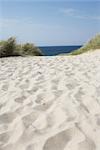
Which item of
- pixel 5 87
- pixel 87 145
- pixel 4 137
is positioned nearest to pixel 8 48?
pixel 5 87

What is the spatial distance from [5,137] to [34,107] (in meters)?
0.72

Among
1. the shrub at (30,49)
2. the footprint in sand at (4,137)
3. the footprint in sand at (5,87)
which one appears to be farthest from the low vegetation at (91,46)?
the footprint in sand at (4,137)

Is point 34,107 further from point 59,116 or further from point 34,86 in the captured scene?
point 34,86

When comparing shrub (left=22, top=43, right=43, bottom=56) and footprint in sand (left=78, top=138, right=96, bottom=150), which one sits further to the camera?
shrub (left=22, top=43, right=43, bottom=56)

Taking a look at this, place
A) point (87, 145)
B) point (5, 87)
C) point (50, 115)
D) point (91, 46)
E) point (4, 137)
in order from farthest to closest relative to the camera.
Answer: point (91, 46) → point (5, 87) → point (50, 115) → point (4, 137) → point (87, 145)

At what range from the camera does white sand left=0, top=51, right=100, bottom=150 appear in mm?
2141

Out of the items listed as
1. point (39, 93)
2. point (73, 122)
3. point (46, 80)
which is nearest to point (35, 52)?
point (46, 80)

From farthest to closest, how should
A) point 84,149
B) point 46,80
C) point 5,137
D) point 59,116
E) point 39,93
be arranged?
1. point 46,80
2. point 39,93
3. point 59,116
4. point 5,137
5. point 84,149

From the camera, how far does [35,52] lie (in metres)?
14.1

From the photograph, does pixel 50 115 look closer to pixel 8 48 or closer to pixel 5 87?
pixel 5 87

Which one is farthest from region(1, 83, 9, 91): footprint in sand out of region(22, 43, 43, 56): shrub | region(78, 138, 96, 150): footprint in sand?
→ region(22, 43, 43, 56): shrub

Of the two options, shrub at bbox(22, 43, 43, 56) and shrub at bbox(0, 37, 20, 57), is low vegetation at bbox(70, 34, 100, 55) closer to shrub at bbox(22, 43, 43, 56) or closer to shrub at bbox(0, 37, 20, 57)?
shrub at bbox(22, 43, 43, 56)

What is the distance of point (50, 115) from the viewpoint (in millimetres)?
2695

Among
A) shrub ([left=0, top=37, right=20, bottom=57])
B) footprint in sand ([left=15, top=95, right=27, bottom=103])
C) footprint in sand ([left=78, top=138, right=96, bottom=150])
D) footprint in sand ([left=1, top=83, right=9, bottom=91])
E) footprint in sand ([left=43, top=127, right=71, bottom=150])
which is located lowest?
shrub ([left=0, top=37, right=20, bottom=57])
